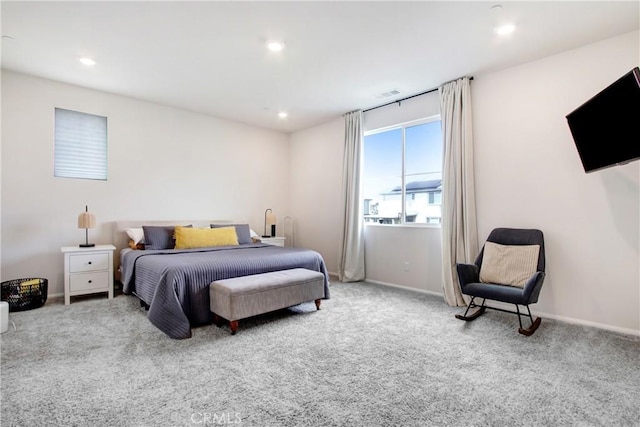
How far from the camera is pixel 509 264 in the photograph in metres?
3.23

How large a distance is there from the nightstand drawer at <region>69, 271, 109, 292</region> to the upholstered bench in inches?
70.4

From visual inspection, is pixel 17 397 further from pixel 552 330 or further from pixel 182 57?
pixel 552 330

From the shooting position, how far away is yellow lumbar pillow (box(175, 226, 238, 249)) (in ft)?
13.9

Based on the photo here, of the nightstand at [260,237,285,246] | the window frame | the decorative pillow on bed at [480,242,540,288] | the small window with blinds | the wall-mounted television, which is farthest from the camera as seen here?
the nightstand at [260,237,285,246]

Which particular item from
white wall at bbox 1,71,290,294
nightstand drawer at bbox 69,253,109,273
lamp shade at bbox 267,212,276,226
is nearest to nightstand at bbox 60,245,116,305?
nightstand drawer at bbox 69,253,109,273

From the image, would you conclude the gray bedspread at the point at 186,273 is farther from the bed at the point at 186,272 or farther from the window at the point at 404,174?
the window at the point at 404,174

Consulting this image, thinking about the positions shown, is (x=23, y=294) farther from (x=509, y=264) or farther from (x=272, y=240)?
(x=509, y=264)

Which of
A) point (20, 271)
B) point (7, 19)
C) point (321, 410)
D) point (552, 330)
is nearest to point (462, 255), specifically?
point (552, 330)

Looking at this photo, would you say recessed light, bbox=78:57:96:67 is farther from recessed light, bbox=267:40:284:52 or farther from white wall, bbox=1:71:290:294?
recessed light, bbox=267:40:284:52

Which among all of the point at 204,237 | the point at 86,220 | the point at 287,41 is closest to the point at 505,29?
the point at 287,41

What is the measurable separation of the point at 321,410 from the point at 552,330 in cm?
243

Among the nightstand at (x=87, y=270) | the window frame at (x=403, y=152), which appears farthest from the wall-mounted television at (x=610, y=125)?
the nightstand at (x=87, y=270)

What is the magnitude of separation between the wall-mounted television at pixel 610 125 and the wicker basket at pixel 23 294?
5.39 m

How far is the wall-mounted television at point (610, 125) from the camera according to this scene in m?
2.09
